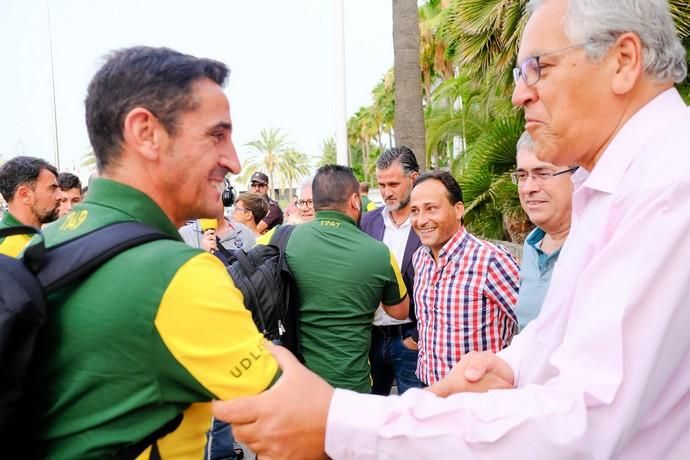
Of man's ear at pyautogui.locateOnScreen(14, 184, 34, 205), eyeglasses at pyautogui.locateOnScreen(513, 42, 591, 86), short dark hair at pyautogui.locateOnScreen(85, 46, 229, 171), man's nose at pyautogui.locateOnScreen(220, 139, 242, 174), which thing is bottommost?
man's ear at pyautogui.locateOnScreen(14, 184, 34, 205)

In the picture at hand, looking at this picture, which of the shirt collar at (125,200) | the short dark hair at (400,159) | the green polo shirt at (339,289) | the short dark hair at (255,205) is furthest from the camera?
the short dark hair at (255,205)

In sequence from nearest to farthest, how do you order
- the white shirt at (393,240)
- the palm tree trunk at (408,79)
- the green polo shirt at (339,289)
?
the green polo shirt at (339,289), the white shirt at (393,240), the palm tree trunk at (408,79)

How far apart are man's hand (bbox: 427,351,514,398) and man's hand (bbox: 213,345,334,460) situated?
0.53 metres

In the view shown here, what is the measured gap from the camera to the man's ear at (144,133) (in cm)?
147

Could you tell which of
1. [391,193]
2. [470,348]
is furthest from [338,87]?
[470,348]

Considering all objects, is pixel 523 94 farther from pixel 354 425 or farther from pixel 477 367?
pixel 354 425

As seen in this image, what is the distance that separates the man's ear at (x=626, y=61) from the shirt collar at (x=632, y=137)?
8cm

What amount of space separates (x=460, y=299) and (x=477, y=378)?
5.31 ft

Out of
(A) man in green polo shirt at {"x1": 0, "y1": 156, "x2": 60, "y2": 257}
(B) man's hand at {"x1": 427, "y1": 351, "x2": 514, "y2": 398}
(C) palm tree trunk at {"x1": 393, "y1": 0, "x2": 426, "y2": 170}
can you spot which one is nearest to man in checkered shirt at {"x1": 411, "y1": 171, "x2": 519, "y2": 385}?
(B) man's hand at {"x1": 427, "y1": 351, "x2": 514, "y2": 398}

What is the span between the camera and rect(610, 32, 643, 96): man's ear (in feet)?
4.86

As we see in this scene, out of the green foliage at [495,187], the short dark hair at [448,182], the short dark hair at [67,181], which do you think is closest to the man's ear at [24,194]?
the short dark hair at [67,181]

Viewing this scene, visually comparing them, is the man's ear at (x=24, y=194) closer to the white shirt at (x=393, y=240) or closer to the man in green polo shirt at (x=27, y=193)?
the man in green polo shirt at (x=27, y=193)

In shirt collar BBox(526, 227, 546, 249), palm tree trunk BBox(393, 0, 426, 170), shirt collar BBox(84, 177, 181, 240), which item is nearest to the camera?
shirt collar BBox(84, 177, 181, 240)

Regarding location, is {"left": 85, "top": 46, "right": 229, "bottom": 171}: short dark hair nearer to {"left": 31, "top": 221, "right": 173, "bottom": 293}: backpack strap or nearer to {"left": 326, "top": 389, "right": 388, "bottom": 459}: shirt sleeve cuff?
{"left": 31, "top": 221, "right": 173, "bottom": 293}: backpack strap
